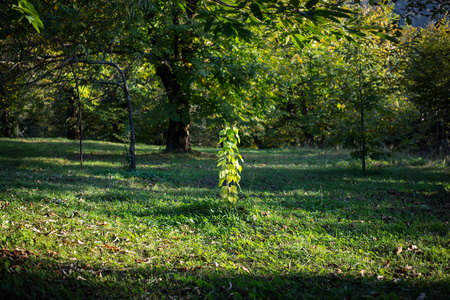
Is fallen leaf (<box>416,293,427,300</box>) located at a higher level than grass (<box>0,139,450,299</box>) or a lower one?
lower

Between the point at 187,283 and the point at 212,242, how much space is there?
1.11m

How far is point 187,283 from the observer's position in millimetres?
3041

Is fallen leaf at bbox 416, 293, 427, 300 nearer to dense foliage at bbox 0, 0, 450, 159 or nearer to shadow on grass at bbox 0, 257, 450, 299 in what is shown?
shadow on grass at bbox 0, 257, 450, 299

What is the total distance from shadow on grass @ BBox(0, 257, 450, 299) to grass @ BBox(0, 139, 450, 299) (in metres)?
0.01

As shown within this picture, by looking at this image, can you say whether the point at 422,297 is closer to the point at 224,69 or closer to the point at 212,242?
the point at 212,242

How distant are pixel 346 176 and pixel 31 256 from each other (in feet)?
29.6

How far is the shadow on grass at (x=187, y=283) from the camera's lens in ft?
8.73

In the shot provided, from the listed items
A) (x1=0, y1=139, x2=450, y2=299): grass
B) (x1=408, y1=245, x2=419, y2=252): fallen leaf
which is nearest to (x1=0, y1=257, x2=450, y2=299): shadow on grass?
(x1=0, y1=139, x2=450, y2=299): grass

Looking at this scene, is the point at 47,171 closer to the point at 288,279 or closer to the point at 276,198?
the point at 276,198

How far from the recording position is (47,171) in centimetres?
838

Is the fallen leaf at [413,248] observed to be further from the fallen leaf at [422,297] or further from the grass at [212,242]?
the fallen leaf at [422,297]

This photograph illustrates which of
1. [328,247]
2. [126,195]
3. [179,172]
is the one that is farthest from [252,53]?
[328,247]

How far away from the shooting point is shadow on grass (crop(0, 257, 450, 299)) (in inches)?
105

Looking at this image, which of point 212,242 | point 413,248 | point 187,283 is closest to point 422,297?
point 413,248
